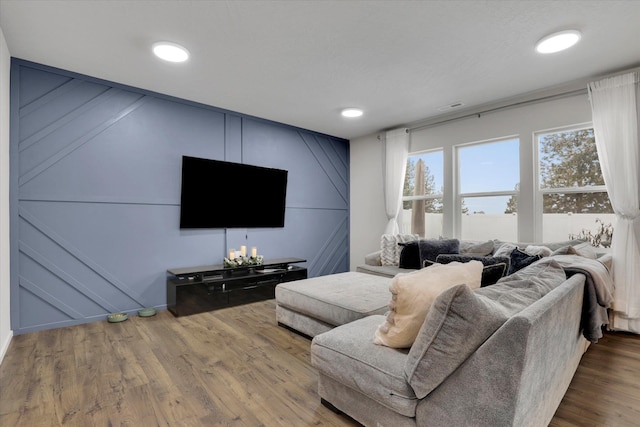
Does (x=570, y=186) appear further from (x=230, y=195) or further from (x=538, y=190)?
(x=230, y=195)

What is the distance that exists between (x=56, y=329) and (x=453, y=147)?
5156mm

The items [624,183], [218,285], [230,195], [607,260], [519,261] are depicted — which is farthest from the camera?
[230,195]

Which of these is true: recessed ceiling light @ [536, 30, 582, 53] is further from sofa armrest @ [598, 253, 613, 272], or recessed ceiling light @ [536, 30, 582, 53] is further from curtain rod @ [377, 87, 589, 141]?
sofa armrest @ [598, 253, 613, 272]

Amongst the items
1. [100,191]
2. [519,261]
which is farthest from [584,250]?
[100,191]

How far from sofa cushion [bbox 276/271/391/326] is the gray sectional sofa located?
1.73 feet

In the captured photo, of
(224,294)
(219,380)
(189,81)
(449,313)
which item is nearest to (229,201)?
(224,294)

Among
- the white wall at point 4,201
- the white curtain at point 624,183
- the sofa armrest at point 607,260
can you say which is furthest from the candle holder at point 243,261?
the white curtain at point 624,183

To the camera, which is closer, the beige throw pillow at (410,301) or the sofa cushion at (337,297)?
the beige throw pillow at (410,301)

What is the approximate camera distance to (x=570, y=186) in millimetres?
3637

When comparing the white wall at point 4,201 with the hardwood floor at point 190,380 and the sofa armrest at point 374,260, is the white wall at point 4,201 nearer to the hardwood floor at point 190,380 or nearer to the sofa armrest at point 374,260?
the hardwood floor at point 190,380

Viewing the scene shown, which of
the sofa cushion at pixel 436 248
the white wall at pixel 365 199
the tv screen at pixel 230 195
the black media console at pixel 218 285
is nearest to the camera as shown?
the black media console at pixel 218 285

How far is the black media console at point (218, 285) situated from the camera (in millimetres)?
3641

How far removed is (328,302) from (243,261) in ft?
6.46

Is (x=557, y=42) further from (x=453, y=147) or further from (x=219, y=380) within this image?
(x=219, y=380)
